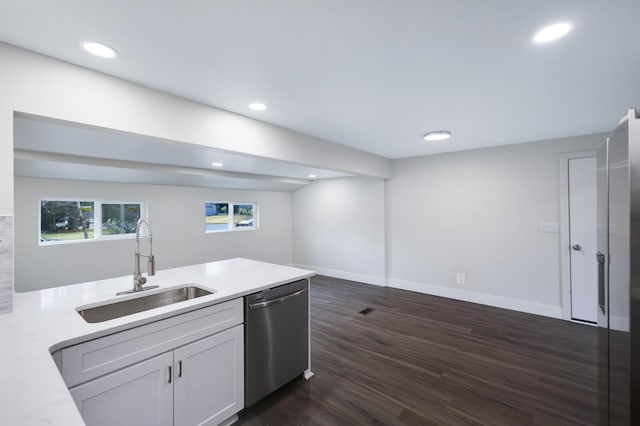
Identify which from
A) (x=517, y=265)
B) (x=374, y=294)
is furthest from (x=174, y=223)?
(x=517, y=265)

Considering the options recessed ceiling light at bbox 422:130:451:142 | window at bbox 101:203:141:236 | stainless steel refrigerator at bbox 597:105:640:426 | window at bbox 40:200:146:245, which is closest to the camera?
stainless steel refrigerator at bbox 597:105:640:426

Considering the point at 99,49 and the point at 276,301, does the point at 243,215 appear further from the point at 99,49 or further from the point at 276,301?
the point at 99,49

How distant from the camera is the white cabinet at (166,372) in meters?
1.29

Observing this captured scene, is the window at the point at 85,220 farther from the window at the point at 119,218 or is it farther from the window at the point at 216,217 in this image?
the window at the point at 216,217

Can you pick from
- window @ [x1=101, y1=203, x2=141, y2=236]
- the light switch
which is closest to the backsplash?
window @ [x1=101, y1=203, x2=141, y2=236]

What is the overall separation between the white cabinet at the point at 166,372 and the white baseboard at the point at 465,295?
11.5 ft

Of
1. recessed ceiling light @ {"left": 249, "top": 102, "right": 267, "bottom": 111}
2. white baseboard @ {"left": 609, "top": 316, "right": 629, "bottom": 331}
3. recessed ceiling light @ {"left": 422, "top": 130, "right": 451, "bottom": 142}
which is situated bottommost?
white baseboard @ {"left": 609, "top": 316, "right": 629, "bottom": 331}

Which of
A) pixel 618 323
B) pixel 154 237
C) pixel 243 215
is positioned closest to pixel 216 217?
pixel 243 215

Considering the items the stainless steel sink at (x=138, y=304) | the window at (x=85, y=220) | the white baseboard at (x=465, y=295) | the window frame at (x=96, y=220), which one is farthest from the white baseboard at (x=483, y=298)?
the window at (x=85, y=220)

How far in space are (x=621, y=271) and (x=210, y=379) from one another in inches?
84.1

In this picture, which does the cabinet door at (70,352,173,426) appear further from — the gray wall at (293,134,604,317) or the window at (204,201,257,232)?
the window at (204,201,257,232)

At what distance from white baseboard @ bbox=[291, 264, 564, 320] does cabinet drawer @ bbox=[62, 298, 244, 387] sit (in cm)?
354

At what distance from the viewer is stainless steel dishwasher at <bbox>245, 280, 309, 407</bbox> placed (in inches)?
77.0

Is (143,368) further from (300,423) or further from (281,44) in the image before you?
(281,44)
